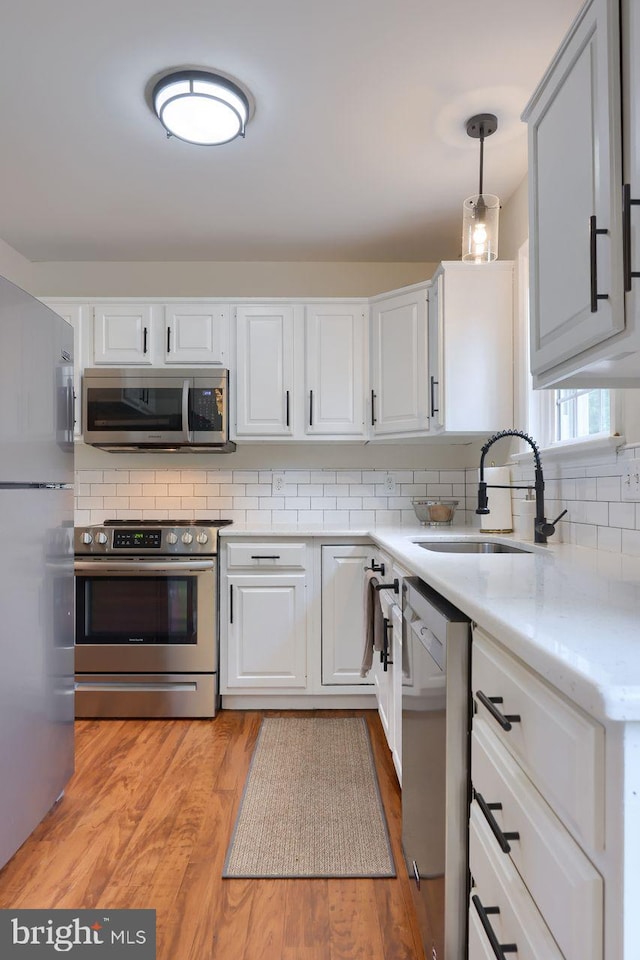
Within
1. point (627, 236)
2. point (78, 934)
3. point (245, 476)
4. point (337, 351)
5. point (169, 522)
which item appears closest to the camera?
point (627, 236)

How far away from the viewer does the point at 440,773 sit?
1.16 meters

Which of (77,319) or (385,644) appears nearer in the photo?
(385,644)

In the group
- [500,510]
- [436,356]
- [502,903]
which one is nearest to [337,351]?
[436,356]

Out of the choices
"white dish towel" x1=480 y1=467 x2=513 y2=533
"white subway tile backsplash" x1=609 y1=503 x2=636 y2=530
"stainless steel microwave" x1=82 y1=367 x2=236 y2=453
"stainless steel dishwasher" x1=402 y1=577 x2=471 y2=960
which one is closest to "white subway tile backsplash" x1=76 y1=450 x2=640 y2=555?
"stainless steel microwave" x1=82 y1=367 x2=236 y2=453

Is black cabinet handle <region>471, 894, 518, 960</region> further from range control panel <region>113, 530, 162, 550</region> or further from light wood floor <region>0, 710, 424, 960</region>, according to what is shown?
range control panel <region>113, 530, 162, 550</region>

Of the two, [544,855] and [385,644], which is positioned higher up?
[544,855]

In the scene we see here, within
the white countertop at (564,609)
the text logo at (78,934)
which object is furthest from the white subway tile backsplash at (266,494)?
the text logo at (78,934)

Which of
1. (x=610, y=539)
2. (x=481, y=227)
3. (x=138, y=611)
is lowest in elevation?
(x=138, y=611)

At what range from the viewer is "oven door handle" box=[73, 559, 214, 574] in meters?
2.93

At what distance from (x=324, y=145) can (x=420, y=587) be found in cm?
189

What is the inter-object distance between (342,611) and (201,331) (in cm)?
172

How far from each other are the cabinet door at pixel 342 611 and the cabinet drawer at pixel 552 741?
6.51ft

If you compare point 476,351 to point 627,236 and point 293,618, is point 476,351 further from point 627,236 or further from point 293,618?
point 627,236

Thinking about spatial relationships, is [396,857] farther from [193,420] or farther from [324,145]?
[324,145]
